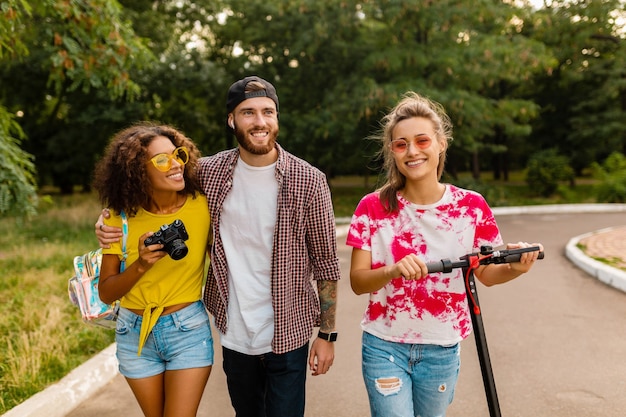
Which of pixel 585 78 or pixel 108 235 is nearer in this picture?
pixel 108 235

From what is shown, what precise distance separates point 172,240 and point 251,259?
0.46m

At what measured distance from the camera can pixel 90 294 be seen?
2732mm

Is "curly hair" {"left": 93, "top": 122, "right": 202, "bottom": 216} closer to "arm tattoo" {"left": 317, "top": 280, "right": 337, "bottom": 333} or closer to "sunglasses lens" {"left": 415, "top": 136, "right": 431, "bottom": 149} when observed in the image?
"arm tattoo" {"left": 317, "top": 280, "right": 337, "bottom": 333}

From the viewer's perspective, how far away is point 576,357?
15.8 ft

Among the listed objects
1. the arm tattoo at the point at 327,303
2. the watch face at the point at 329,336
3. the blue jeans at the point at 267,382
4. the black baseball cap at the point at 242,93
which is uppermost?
the black baseball cap at the point at 242,93

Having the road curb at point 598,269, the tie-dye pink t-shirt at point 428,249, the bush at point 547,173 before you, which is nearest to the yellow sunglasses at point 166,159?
the tie-dye pink t-shirt at point 428,249

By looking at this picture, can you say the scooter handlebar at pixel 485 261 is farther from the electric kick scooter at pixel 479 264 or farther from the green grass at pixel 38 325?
the green grass at pixel 38 325

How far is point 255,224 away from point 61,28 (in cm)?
682

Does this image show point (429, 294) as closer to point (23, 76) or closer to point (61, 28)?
point (61, 28)

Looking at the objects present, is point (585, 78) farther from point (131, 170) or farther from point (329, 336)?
point (131, 170)

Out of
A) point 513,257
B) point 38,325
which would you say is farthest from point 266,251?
point 38,325

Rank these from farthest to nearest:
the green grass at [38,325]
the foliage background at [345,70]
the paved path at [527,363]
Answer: the foliage background at [345,70]
the green grass at [38,325]
the paved path at [527,363]

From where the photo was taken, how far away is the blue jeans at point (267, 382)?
8.29ft

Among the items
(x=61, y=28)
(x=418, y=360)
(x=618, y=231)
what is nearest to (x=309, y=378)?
(x=418, y=360)
